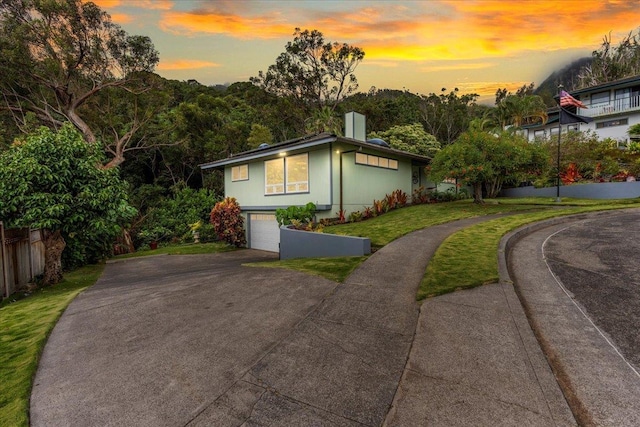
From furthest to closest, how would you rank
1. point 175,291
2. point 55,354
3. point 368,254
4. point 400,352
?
point 368,254, point 175,291, point 55,354, point 400,352

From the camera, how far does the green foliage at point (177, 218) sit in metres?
19.2

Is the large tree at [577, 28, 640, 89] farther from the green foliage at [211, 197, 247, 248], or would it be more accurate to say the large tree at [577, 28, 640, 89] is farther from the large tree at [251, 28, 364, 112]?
the green foliage at [211, 197, 247, 248]

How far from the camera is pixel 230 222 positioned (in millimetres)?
16516

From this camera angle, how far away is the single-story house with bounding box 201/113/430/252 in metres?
13.2

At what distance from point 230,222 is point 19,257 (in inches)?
363

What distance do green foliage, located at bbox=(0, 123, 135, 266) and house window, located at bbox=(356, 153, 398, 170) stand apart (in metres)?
9.80

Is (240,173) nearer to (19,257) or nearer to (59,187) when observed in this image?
(59,187)

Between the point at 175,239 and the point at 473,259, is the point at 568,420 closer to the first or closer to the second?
the point at 473,259

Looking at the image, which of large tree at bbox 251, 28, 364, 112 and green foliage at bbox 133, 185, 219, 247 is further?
large tree at bbox 251, 28, 364, 112

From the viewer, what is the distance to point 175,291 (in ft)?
20.5

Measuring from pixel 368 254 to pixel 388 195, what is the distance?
8.69m

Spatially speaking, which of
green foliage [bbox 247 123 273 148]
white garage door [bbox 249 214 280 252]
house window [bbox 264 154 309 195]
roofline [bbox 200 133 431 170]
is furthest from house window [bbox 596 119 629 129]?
white garage door [bbox 249 214 280 252]

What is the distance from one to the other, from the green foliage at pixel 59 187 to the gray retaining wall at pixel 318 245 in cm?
511

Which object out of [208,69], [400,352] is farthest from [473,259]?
[208,69]
